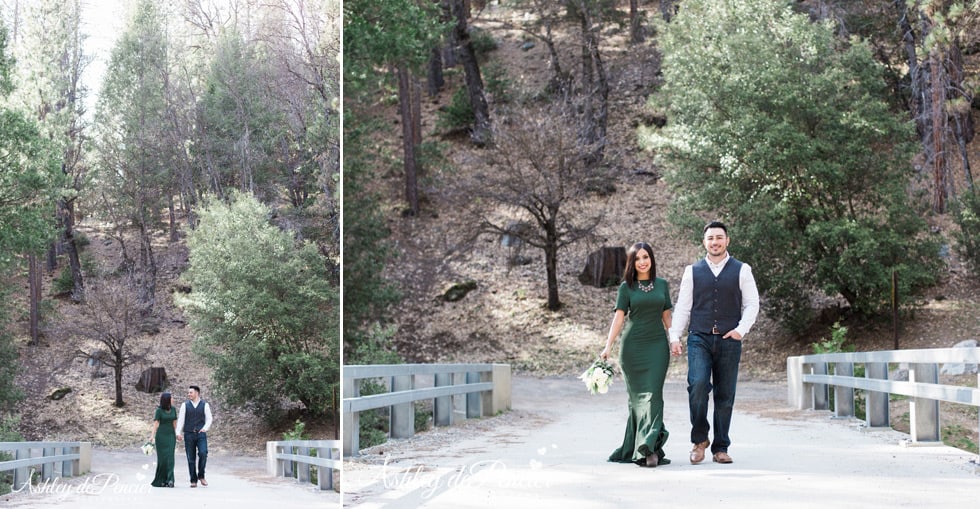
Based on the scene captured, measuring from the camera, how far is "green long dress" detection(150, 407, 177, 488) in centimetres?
472

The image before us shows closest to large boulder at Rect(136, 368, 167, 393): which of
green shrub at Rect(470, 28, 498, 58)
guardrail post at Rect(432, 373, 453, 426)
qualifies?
guardrail post at Rect(432, 373, 453, 426)

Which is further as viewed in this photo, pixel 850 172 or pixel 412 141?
pixel 412 141

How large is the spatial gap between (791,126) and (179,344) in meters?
19.5

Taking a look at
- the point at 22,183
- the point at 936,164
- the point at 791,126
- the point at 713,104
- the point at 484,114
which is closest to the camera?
the point at 22,183

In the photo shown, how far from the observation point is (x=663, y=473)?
6.38 m

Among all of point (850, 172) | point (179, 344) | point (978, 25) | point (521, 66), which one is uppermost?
point (521, 66)

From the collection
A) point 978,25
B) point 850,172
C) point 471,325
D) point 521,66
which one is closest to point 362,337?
point 471,325

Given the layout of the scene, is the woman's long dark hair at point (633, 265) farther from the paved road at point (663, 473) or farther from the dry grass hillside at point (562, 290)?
the dry grass hillside at point (562, 290)

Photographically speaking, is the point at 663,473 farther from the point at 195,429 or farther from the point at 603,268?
the point at 603,268

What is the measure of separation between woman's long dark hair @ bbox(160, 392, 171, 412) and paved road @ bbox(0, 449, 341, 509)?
242 mm

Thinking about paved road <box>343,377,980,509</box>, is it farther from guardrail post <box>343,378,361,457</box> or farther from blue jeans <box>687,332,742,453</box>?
blue jeans <box>687,332,742,453</box>

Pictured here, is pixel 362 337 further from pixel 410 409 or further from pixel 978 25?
pixel 978 25

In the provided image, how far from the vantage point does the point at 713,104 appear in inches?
953

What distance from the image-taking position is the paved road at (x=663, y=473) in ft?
17.5
